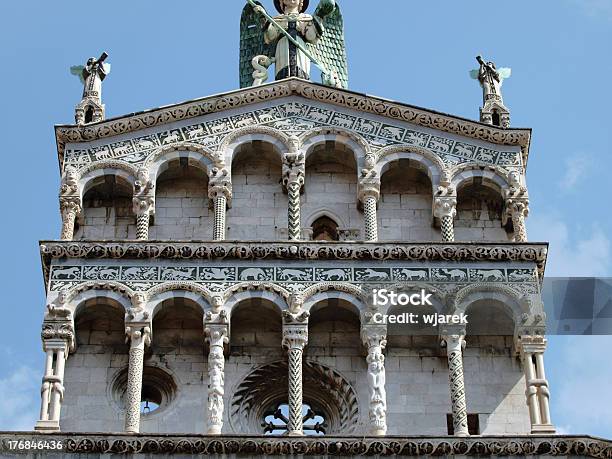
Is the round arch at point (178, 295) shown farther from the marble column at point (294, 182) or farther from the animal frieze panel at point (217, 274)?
the marble column at point (294, 182)

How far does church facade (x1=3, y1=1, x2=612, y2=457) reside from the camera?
64.7ft

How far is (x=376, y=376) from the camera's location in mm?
19781

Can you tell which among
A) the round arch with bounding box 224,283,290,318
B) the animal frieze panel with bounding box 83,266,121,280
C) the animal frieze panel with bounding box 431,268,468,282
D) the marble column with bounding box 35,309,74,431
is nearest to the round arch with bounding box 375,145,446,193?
the animal frieze panel with bounding box 431,268,468,282

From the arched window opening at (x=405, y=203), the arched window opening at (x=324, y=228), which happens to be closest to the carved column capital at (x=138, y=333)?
the arched window opening at (x=324, y=228)

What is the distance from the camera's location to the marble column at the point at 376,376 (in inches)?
765

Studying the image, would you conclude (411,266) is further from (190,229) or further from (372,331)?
(190,229)

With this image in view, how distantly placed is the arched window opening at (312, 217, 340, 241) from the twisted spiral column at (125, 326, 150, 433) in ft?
8.01

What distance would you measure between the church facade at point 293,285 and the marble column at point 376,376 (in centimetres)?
2

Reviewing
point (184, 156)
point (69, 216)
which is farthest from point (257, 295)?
point (69, 216)

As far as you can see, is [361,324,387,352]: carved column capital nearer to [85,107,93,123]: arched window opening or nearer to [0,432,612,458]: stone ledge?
[0,432,612,458]: stone ledge

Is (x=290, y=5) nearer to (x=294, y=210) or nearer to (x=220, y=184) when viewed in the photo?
(x=220, y=184)

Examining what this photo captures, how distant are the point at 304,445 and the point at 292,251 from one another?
2424mm

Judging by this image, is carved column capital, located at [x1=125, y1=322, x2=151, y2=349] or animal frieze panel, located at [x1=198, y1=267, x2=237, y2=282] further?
animal frieze panel, located at [x1=198, y1=267, x2=237, y2=282]

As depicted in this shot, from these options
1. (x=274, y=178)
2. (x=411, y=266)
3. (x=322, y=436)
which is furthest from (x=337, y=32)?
(x=322, y=436)
